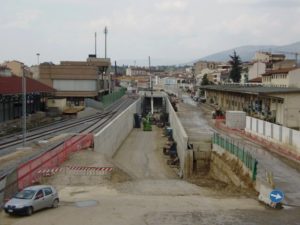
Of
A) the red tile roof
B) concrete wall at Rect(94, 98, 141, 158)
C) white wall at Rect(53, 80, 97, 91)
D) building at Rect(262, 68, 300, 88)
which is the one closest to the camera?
concrete wall at Rect(94, 98, 141, 158)

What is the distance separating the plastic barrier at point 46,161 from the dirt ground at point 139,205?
955 millimetres

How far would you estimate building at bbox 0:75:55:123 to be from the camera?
231 ft

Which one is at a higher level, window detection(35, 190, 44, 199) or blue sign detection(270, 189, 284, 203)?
window detection(35, 190, 44, 199)

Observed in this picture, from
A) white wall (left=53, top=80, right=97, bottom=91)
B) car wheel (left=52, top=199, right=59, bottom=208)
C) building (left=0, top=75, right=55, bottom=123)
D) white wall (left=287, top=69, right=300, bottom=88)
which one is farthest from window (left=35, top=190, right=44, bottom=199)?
white wall (left=53, top=80, right=97, bottom=91)

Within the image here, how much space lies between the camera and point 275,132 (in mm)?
47156

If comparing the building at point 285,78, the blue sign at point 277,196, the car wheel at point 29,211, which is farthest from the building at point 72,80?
Answer: the blue sign at point 277,196

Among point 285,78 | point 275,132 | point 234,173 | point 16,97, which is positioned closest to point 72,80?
point 16,97

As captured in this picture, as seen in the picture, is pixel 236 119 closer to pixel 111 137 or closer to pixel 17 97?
pixel 111 137

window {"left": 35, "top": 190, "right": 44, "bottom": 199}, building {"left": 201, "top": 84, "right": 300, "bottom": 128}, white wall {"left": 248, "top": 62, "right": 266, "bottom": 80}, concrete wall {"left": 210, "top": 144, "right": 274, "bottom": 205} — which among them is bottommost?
concrete wall {"left": 210, "top": 144, "right": 274, "bottom": 205}

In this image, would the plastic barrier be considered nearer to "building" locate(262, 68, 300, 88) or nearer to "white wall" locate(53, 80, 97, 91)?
"building" locate(262, 68, 300, 88)

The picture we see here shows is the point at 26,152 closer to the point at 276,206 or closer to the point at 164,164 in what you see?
the point at 164,164

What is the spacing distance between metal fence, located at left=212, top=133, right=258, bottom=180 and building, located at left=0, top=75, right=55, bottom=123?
1233 inches

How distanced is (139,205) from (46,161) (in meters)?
10.4

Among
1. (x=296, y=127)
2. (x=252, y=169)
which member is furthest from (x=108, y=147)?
(x=252, y=169)
